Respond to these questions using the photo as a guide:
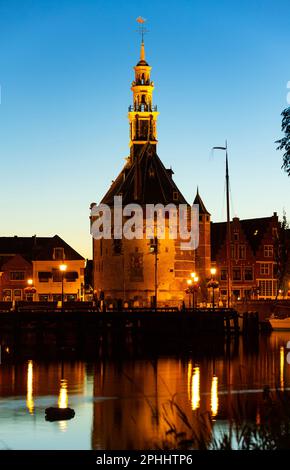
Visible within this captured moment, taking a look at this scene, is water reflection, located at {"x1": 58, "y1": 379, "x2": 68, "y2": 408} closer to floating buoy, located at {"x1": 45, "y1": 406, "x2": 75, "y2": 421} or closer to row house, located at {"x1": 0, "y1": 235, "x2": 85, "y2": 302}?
floating buoy, located at {"x1": 45, "y1": 406, "x2": 75, "y2": 421}

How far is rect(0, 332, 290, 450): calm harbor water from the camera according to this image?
31.1 meters

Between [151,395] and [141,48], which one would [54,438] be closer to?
[151,395]

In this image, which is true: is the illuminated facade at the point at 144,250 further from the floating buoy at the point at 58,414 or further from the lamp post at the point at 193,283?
the floating buoy at the point at 58,414

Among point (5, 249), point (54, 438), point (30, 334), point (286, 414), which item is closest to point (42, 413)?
point (54, 438)

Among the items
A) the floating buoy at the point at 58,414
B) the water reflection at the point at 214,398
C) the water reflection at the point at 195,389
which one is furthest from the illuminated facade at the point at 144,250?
the floating buoy at the point at 58,414

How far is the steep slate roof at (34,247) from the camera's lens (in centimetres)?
12406

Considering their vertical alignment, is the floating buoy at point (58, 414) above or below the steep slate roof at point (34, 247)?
below

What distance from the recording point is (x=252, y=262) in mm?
122938

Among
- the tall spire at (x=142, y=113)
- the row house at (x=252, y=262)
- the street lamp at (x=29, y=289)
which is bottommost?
the street lamp at (x=29, y=289)

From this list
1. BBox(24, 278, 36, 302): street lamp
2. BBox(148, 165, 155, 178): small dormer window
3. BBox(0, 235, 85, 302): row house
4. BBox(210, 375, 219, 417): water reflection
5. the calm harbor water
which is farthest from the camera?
BBox(0, 235, 85, 302): row house

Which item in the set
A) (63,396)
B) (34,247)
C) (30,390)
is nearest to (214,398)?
(63,396)

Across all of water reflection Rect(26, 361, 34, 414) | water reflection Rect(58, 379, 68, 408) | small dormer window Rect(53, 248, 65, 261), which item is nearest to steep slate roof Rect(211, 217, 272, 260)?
small dormer window Rect(53, 248, 65, 261)

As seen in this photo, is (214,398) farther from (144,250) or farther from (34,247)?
(34,247)

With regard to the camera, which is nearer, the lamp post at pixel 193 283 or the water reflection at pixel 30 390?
the water reflection at pixel 30 390
